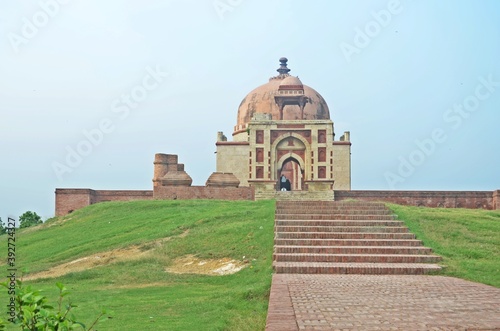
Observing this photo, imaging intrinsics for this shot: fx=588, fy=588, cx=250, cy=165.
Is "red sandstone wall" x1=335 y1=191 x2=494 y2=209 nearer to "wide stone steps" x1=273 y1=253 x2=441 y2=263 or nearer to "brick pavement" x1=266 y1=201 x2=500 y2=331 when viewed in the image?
"brick pavement" x1=266 y1=201 x2=500 y2=331

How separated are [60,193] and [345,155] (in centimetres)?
1482

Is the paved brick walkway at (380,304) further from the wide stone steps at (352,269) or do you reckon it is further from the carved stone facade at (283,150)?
the carved stone facade at (283,150)

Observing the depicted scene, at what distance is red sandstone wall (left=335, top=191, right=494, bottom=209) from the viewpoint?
22.1m

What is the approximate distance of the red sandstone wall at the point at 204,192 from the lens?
21.3 m

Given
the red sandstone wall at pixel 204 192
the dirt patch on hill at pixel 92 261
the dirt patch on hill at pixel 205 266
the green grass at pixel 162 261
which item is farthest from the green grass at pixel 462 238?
the red sandstone wall at pixel 204 192

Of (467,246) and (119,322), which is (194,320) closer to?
(119,322)

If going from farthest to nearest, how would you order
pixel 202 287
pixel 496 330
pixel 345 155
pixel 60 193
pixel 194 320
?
pixel 345 155, pixel 60 193, pixel 202 287, pixel 194 320, pixel 496 330

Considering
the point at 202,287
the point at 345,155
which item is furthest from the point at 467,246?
the point at 345,155

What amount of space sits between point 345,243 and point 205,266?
2831 millimetres

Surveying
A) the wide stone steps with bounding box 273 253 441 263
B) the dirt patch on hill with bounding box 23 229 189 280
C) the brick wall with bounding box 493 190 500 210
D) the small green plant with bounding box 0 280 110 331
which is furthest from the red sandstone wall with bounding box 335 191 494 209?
the small green plant with bounding box 0 280 110 331

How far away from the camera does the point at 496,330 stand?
15.2 ft

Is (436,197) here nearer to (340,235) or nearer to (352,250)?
(340,235)

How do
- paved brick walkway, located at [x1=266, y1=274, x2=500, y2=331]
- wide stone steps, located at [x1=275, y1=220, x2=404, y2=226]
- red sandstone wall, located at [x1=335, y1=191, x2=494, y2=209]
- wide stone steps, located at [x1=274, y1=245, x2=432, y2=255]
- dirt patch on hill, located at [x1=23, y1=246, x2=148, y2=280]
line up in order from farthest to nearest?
1. red sandstone wall, located at [x1=335, y1=191, x2=494, y2=209]
2. wide stone steps, located at [x1=275, y1=220, x2=404, y2=226]
3. dirt patch on hill, located at [x1=23, y1=246, x2=148, y2=280]
4. wide stone steps, located at [x1=274, y1=245, x2=432, y2=255]
5. paved brick walkway, located at [x1=266, y1=274, x2=500, y2=331]

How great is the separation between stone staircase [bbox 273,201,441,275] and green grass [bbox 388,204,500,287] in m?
0.29
